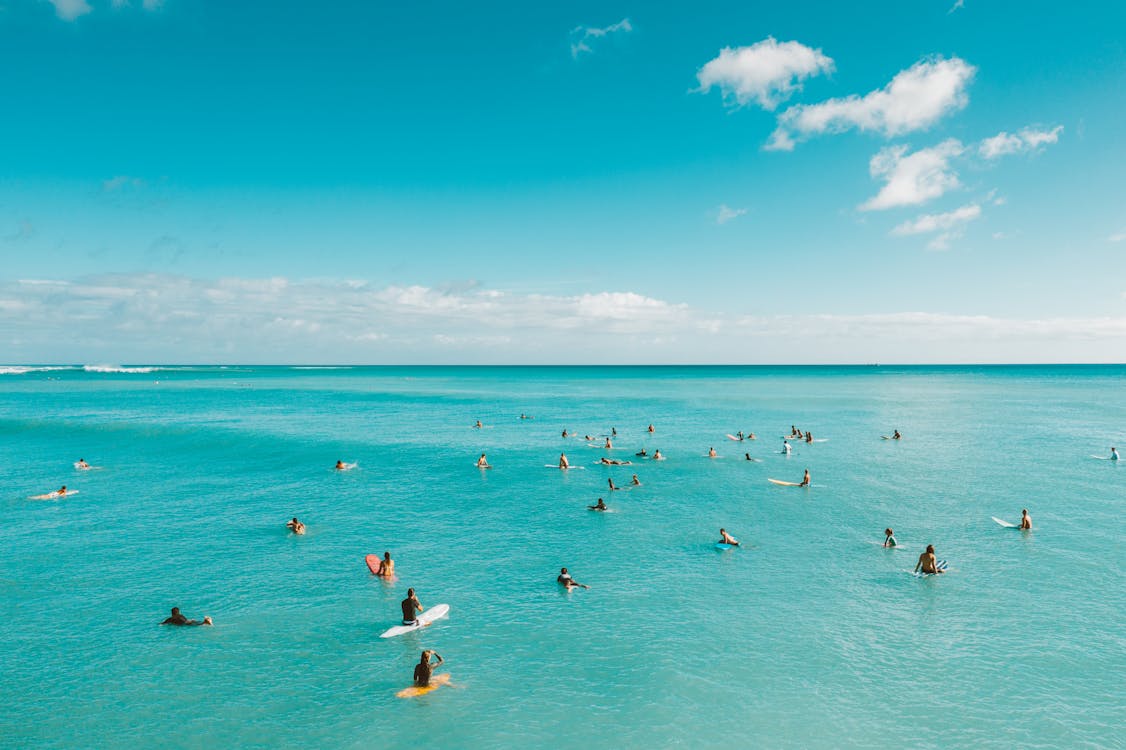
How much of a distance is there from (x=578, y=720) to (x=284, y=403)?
450ft

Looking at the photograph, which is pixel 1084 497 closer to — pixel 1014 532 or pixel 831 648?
pixel 1014 532

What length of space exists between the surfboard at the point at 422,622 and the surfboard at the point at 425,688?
3576 mm

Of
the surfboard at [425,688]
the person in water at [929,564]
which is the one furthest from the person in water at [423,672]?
the person in water at [929,564]

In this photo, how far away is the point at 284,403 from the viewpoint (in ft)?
460

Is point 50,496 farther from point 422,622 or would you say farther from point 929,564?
point 929,564

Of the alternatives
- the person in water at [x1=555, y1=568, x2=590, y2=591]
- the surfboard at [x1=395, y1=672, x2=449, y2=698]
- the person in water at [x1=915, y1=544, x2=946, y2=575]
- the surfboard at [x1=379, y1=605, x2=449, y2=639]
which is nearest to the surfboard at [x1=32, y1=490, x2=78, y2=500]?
the surfboard at [x1=379, y1=605, x2=449, y2=639]

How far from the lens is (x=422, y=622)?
2516 centimetres

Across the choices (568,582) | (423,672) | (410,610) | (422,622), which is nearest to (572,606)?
(568,582)

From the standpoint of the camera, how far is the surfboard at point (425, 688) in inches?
800

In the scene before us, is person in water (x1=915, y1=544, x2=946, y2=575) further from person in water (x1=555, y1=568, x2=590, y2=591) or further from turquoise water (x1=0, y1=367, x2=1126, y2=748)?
person in water (x1=555, y1=568, x2=590, y2=591)

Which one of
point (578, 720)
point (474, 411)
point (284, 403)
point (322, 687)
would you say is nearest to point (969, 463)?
point (578, 720)

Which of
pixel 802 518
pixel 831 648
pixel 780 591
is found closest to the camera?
pixel 831 648

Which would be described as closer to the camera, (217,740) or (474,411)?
(217,740)

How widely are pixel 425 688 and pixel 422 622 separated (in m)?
4.67
